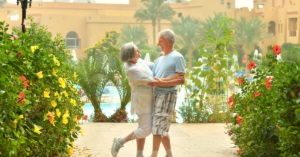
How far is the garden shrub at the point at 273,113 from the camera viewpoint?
1925 mm

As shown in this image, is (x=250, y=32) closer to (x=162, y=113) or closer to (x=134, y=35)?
(x=134, y=35)

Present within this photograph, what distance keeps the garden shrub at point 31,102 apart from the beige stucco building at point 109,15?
31757 millimetres

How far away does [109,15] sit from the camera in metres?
41.6

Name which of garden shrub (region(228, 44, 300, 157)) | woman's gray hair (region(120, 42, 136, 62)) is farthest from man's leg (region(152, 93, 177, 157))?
garden shrub (region(228, 44, 300, 157))

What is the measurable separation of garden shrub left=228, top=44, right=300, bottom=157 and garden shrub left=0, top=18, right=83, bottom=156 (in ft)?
5.05

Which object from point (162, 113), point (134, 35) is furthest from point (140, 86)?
point (134, 35)

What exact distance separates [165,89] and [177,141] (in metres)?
1.46

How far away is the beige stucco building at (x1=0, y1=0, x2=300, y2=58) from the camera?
112ft

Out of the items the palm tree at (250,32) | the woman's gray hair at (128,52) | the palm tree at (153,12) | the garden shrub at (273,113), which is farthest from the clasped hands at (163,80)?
the palm tree at (153,12)

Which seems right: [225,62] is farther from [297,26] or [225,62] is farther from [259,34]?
[297,26]

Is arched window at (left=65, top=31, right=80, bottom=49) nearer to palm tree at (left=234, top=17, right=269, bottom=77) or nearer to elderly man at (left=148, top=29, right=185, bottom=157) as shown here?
palm tree at (left=234, top=17, right=269, bottom=77)

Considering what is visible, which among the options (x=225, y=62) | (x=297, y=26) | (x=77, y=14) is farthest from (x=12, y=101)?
(x=77, y=14)

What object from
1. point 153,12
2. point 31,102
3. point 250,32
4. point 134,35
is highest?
point 153,12

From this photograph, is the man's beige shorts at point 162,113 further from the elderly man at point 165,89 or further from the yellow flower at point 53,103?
the yellow flower at point 53,103
